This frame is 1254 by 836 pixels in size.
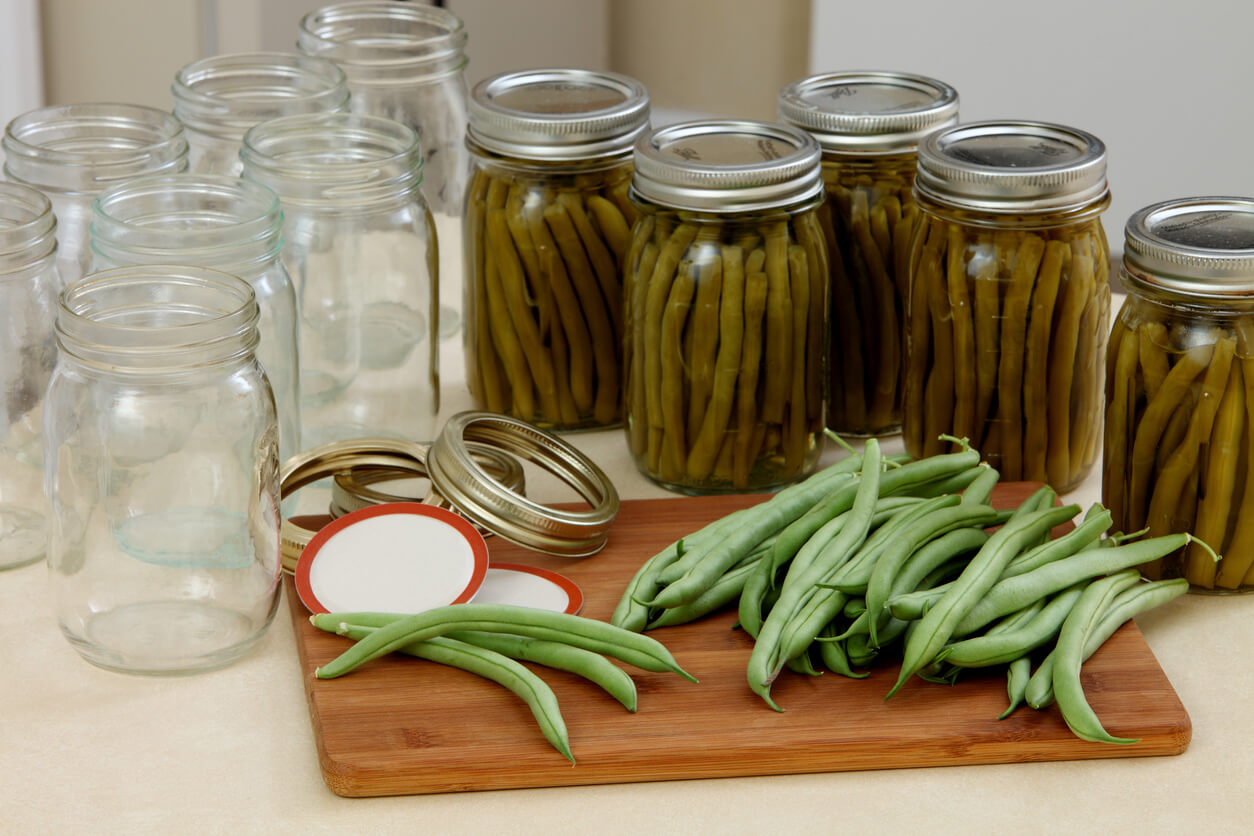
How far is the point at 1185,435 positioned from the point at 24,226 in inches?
44.2

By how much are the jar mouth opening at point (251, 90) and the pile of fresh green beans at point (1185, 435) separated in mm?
977

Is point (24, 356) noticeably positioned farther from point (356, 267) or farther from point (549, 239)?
point (549, 239)

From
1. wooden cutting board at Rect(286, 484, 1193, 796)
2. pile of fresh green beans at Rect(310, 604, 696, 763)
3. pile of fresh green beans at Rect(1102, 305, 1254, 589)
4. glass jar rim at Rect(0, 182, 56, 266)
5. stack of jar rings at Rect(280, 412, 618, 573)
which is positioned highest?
glass jar rim at Rect(0, 182, 56, 266)

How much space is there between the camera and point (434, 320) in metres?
1.67

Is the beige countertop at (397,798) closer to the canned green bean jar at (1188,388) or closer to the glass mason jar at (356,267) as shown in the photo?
the canned green bean jar at (1188,388)

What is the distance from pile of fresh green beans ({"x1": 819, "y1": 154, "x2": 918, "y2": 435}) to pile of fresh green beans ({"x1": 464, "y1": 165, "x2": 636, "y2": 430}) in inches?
9.6

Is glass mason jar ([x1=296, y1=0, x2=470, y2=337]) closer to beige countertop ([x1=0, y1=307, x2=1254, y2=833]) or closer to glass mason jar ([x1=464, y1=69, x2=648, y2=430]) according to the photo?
glass mason jar ([x1=464, y1=69, x2=648, y2=430])

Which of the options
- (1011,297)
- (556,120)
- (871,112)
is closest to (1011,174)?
(1011,297)

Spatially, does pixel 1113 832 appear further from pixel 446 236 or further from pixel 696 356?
pixel 446 236

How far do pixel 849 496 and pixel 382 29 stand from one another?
1.10 m

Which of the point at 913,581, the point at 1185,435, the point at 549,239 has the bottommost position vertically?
the point at 913,581

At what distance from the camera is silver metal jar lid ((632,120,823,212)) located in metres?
1.43

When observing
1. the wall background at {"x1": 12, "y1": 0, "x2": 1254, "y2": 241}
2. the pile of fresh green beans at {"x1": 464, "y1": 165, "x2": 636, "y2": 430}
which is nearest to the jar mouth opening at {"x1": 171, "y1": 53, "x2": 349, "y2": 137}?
the pile of fresh green beans at {"x1": 464, "y1": 165, "x2": 636, "y2": 430}

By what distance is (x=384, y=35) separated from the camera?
6.70 ft
